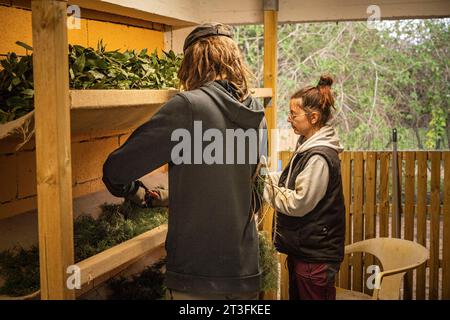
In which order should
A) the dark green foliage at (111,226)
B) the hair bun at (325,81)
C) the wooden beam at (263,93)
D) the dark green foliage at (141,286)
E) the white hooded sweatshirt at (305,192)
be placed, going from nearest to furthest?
the dark green foliage at (111,226) < the dark green foliage at (141,286) < the white hooded sweatshirt at (305,192) < the hair bun at (325,81) < the wooden beam at (263,93)

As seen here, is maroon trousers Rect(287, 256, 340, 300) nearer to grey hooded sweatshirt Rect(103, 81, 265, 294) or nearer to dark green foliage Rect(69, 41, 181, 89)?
grey hooded sweatshirt Rect(103, 81, 265, 294)

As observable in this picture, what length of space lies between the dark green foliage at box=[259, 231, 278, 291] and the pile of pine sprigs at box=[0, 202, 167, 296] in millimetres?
576

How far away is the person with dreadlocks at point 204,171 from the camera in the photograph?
189cm

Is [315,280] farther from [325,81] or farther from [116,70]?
[116,70]

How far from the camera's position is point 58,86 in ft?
5.34

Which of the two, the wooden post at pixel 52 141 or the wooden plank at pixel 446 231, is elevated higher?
the wooden post at pixel 52 141

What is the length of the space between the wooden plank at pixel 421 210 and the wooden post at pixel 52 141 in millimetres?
3200

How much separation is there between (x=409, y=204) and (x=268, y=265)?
190 cm

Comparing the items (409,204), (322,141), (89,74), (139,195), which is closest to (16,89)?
(89,74)

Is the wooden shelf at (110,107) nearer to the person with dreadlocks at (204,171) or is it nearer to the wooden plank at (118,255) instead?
the person with dreadlocks at (204,171)

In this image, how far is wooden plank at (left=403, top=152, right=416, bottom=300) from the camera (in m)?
4.32

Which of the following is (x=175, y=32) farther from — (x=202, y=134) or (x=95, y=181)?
(x=202, y=134)

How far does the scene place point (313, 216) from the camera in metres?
2.86

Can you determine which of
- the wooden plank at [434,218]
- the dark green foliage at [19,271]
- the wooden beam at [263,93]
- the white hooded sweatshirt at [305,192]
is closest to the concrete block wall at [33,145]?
the dark green foliage at [19,271]
